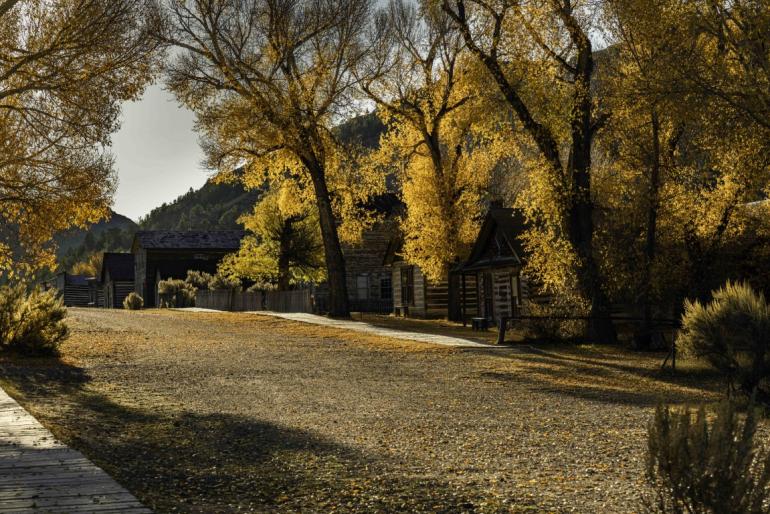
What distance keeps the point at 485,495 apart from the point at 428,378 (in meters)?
9.44

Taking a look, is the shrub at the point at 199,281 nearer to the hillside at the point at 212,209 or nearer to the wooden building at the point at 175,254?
the wooden building at the point at 175,254

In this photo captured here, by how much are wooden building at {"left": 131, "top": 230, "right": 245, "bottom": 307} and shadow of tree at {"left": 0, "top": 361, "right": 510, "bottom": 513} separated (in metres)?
65.3

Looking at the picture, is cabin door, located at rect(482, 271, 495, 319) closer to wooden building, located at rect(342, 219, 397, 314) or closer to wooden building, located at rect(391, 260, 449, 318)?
wooden building, located at rect(391, 260, 449, 318)

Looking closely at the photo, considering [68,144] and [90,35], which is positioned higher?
[90,35]

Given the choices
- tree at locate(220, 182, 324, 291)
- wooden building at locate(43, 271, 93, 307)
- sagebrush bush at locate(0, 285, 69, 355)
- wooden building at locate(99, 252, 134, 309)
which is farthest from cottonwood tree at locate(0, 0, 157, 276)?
wooden building at locate(43, 271, 93, 307)

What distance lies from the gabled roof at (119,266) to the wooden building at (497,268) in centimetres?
5784

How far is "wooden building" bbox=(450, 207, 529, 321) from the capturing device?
33.7 metres

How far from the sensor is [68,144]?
1986 cm

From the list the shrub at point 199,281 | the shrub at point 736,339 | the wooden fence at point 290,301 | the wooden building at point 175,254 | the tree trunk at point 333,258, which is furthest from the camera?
the wooden building at point 175,254

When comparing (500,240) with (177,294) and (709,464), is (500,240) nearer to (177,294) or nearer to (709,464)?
(709,464)

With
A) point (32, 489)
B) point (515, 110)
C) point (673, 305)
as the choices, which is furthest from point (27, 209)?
point (673, 305)

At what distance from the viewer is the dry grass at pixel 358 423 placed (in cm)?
682

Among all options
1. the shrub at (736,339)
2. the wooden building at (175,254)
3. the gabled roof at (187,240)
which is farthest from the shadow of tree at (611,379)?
the gabled roof at (187,240)

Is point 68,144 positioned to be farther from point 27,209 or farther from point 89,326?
point 89,326
